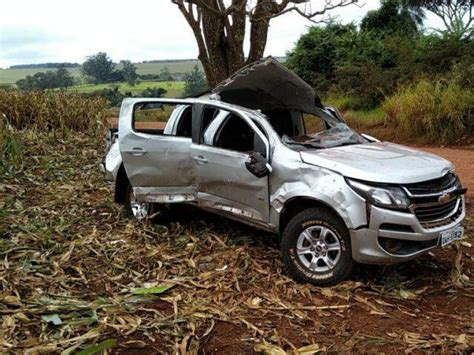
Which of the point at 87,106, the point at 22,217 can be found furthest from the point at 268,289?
the point at 87,106

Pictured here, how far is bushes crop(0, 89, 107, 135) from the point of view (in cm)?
1509

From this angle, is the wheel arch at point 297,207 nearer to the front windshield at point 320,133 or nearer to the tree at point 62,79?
the front windshield at point 320,133

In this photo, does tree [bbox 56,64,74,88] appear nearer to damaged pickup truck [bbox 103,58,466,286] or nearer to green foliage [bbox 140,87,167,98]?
green foliage [bbox 140,87,167,98]

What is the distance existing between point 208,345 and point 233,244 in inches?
93.6

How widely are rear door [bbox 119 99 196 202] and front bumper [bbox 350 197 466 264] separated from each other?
7.45 feet

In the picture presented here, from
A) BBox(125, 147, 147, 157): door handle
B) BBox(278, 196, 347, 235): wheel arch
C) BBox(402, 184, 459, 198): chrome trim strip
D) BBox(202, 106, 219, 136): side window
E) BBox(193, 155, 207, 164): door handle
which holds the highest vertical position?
BBox(202, 106, 219, 136): side window

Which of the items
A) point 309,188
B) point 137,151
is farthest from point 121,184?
point 309,188

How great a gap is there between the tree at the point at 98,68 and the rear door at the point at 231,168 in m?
20.0

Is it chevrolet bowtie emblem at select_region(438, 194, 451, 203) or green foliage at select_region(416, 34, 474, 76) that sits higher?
green foliage at select_region(416, 34, 474, 76)

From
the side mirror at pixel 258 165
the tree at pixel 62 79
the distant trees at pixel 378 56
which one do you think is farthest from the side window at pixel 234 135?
the tree at pixel 62 79

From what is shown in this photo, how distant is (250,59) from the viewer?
428 inches

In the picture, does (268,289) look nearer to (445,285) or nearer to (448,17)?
(445,285)

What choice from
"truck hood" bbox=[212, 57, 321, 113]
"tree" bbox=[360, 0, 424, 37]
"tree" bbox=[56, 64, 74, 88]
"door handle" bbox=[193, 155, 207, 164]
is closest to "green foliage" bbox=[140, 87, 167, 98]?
"truck hood" bbox=[212, 57, 321, 113]

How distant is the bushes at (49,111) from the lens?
1509cm
